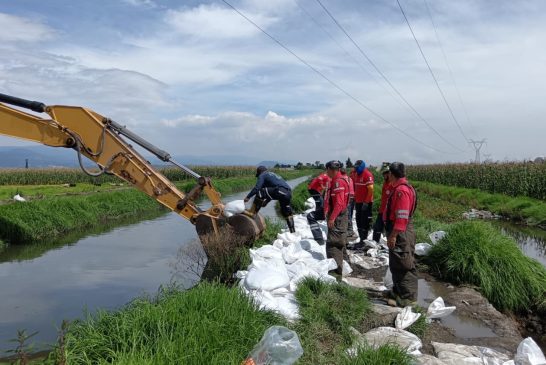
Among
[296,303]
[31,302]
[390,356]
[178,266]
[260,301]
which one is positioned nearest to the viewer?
[390,356]

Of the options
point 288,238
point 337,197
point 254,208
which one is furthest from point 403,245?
point 254,208

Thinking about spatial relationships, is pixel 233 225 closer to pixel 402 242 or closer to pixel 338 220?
pixel 338 220

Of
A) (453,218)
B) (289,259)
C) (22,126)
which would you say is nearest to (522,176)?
(453,218)

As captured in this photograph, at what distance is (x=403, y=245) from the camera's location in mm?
6094

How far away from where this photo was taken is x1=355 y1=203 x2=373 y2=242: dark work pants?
33.6ft

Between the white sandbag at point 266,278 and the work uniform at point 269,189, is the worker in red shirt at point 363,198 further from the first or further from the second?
the white sandbag at point 266,278

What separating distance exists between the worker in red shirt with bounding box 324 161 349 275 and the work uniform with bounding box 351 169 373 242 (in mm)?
3086

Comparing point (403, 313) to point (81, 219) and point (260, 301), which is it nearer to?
point (260, 301)

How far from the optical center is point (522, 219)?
58.1 feet

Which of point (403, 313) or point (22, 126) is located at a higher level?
point (22, 126)

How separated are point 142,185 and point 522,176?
63.4ft

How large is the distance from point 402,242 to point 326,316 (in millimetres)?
1609

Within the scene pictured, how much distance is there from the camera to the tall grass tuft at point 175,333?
3.54 meters

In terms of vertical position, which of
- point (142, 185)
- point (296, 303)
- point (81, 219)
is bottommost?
point (81, 219)
